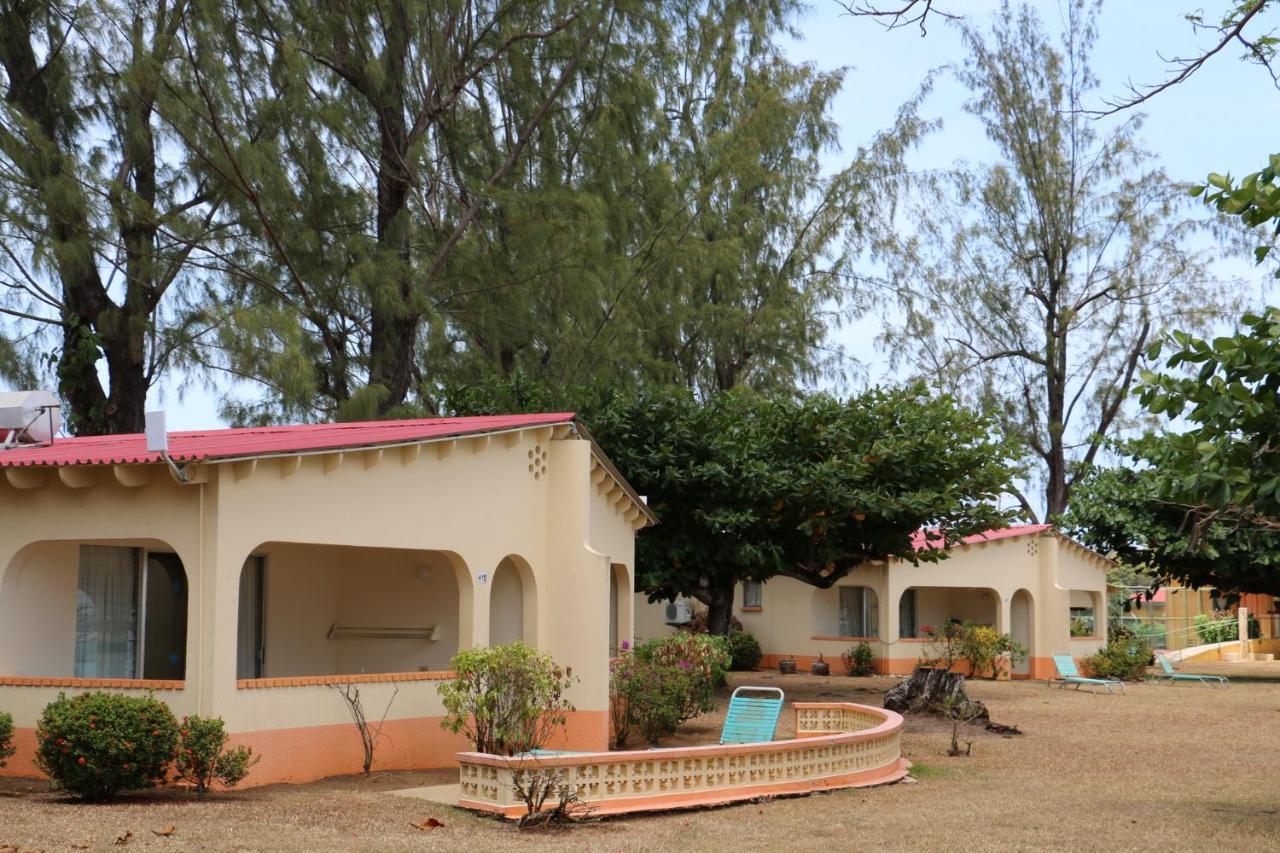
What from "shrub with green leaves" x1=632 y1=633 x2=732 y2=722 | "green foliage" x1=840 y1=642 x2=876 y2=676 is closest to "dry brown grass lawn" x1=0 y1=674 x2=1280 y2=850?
"shrub with green leaves" x1=632 y1=633 x2=732 y2=722

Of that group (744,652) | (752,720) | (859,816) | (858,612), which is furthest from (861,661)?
(859,816)

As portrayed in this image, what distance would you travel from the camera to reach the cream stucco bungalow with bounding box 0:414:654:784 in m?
12.9

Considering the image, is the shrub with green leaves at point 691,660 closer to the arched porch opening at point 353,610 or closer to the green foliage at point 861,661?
the arched porch opening at point 353,610

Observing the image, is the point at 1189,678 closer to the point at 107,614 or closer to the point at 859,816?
the point at 859,816

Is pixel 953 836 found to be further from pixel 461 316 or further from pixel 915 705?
pixel 461 316

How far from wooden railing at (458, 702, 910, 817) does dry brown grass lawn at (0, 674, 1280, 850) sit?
0.65 ft

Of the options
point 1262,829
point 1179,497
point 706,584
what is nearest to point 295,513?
point 1179,497

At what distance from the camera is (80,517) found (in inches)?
531

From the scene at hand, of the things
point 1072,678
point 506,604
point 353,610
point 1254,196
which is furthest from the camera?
point 1072,678

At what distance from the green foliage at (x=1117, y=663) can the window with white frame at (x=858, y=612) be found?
17.5 feet

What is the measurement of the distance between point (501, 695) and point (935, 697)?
9.73 m

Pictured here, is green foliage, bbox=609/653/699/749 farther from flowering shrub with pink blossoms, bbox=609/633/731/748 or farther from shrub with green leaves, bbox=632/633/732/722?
shrub with green leaves, bbox=632/633/732/722

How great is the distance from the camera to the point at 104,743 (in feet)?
37.9

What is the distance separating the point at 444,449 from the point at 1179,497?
7395 mm
